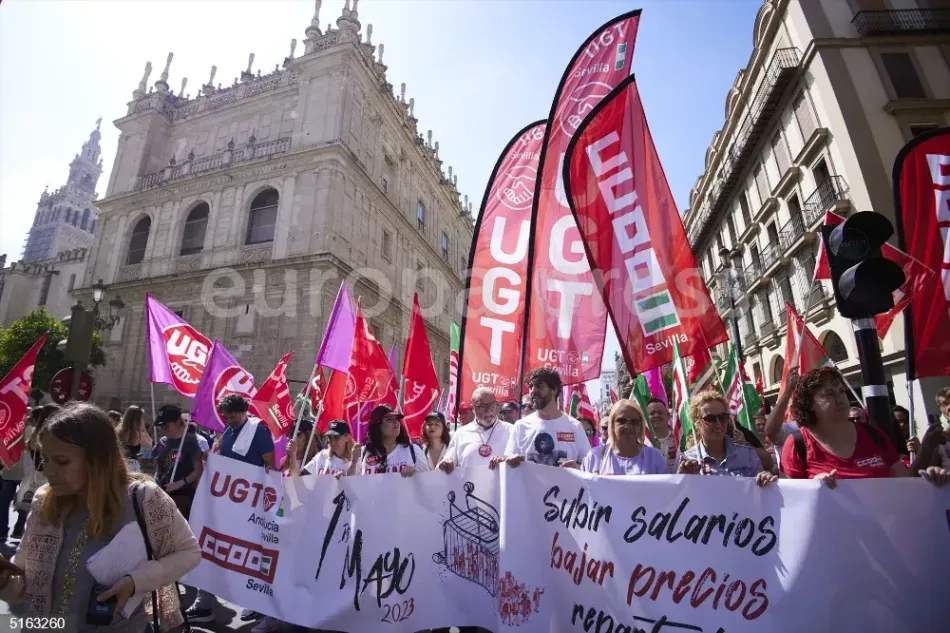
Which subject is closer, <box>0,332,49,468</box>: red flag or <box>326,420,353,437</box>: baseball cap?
<box>326,420,353,437</box>: baseball cap

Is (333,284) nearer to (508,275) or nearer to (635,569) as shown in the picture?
(508,275)

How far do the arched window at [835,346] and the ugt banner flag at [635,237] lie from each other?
16.6 meters

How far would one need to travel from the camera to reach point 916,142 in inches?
167

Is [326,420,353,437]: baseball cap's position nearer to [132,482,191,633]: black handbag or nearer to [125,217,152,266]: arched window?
[132,482,191,633]: black handbag

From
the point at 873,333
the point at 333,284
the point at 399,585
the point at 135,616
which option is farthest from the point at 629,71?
the point at 333,284

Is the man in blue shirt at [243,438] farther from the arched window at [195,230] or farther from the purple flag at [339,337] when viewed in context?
the arched window at [195,230]

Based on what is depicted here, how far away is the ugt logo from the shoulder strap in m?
3.99

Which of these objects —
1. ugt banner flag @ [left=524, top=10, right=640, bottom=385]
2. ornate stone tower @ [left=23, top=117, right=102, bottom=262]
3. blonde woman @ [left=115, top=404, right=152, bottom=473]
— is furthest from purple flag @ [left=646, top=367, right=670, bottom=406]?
ornate stone tower @ [left=23, top=117, right=102, bottom=262]

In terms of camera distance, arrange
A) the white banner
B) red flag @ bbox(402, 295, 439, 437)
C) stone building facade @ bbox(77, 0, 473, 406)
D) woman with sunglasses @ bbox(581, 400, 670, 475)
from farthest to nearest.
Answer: stone building facade @ bbox(77, 0, 473, 406), red flag @ bbox(402, 295, 439, 437), woman with sunglasses @ bbox(581, 400, 670, 475), the white banner

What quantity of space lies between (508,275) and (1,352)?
33005mm

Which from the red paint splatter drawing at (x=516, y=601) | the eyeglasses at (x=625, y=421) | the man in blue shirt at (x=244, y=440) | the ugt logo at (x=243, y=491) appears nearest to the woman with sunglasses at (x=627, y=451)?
the eyeglasses at (x=625, y=421)

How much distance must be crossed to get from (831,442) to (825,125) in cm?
1796

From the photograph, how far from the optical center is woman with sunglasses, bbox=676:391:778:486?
3.25 m

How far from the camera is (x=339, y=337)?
5.79 metres
